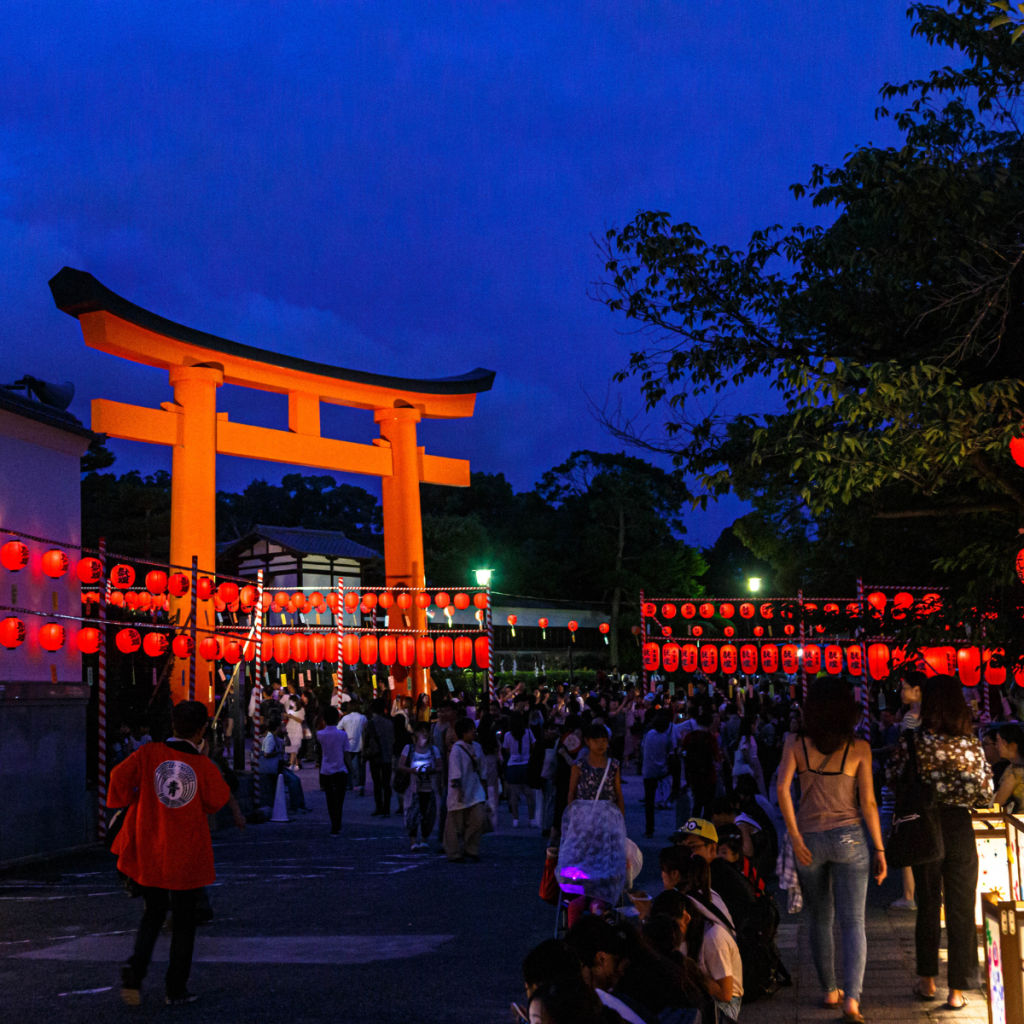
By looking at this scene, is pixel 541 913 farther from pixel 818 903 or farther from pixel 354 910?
pixel 818 903

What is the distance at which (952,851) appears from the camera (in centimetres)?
621

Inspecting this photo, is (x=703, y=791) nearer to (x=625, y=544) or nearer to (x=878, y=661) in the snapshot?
(x=878, y=661)

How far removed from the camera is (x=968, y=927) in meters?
6.27

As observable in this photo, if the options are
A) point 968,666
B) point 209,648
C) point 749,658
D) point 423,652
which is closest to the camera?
point 968,666

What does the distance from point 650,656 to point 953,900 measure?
19.7m

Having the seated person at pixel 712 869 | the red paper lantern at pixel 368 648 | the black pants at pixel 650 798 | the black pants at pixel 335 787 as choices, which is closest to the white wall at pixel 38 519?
the black pants at pixel 335 787

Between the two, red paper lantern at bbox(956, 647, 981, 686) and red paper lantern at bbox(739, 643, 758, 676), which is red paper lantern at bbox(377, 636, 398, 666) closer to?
red paper lantern at bbox(739, 643, 758, 676)

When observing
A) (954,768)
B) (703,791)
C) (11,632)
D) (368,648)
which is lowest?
(703,791)

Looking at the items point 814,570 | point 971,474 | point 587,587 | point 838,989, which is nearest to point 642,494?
point 587,587

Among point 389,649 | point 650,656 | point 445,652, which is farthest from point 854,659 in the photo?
point 389,649

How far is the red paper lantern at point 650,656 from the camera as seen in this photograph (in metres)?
25.3

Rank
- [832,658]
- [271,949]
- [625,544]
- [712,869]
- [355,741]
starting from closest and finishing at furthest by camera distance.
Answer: [712,869] < [271,949] < [355,741] < [832,658] < [625,544]

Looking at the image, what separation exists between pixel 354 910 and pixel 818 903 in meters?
5.00

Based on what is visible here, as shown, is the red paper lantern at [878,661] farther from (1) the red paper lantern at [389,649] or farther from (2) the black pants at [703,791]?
(2) the black pants at [703,791]
